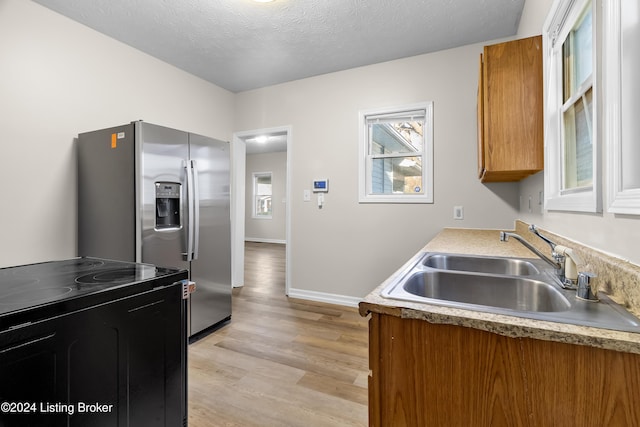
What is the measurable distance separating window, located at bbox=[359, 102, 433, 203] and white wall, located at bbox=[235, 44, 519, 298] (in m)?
0.08

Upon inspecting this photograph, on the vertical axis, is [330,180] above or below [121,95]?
below

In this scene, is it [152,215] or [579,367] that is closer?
[579,367]

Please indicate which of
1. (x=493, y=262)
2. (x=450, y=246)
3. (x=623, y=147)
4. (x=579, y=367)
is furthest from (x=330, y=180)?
(x=579, y=367)

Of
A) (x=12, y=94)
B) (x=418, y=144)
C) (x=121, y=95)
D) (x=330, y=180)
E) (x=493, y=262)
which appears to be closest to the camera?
(x=493, y=262)

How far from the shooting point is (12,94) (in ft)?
6.82

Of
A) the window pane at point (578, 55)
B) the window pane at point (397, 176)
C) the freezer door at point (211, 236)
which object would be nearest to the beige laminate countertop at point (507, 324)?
the window pane at point (578, 55)

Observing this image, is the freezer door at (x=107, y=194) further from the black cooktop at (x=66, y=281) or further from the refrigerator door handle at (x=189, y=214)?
the black cooktop at (x=66, y=281)

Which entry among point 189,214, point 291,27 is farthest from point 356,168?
point 189,214

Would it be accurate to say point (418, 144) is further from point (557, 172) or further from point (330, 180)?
point (557, 172)

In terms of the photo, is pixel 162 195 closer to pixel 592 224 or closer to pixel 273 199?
pixel 592 224

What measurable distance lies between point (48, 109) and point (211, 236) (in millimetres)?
1559

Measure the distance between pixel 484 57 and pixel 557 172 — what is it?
81 centimetres

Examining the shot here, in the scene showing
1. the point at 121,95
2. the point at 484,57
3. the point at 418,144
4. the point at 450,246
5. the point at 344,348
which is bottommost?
the point at 344,348

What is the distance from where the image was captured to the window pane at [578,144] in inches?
46.8
